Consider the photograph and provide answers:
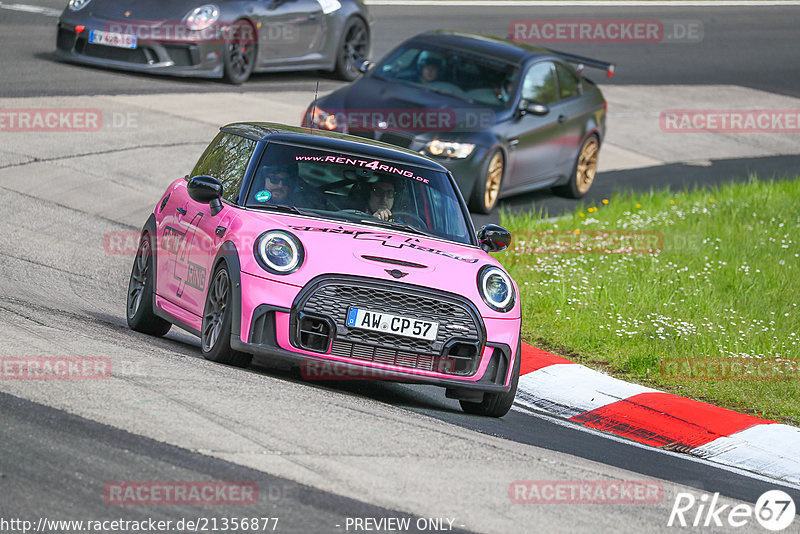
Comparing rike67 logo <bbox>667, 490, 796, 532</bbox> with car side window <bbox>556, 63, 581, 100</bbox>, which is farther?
car side window <bbox>556, 63, 581, 100</bbox>

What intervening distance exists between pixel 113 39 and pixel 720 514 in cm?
1302

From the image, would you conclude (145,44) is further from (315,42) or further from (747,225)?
(747,225)

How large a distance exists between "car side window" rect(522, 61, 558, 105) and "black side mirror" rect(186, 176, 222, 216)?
7299mm

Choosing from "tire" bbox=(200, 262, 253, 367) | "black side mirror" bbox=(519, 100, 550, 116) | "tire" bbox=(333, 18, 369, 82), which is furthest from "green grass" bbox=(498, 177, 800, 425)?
"tire" bbox=(333, 18, 369, 82)

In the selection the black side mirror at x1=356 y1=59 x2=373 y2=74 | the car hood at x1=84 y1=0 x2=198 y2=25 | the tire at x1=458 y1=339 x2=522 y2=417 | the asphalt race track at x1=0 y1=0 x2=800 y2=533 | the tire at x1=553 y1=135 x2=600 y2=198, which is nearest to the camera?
the asphalt race track at x1=0 y1=0 x2=800 y2=533

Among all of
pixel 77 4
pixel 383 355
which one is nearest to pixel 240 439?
pixel 383 355

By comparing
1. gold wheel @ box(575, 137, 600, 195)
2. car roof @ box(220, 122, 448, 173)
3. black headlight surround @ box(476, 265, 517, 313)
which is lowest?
gold wheel @ box(575, 137, 600, 195)

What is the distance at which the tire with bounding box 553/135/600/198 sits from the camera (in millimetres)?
16141

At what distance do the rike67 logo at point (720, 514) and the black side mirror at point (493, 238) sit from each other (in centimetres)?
250

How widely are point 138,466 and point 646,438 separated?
3.85m

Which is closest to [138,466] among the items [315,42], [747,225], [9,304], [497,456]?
[497,456]

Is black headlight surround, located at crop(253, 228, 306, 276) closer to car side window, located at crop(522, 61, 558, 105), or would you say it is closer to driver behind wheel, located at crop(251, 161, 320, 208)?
driver behind wheel, located at crop(251, 161, 320, 208)

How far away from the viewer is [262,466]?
17.9 feet

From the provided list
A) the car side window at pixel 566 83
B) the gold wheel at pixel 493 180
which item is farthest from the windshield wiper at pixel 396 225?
the car side window at pixel 566 83
